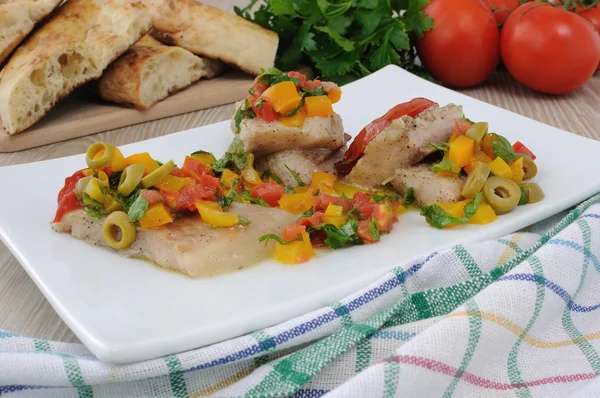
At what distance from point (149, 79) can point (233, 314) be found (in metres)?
3.10

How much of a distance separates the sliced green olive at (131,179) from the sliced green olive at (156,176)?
34 mm

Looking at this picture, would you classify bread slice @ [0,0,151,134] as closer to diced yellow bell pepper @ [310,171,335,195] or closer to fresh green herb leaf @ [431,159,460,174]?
diced yellow bell pepper @ [310,171,335,195]

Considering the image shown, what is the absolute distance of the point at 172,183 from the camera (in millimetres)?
3320

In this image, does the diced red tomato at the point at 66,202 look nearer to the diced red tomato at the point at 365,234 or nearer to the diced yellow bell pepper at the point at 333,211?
the diced yellow bell pepper at the point at 333,211

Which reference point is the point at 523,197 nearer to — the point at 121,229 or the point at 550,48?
the point at 121,229

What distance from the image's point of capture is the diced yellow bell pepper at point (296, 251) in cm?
305

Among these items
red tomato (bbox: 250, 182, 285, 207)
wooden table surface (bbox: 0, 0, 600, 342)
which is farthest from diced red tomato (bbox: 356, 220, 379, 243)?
wooden table surface (bbox: 0, 0, 600, 342)

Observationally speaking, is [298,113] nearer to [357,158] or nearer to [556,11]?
[357,158]

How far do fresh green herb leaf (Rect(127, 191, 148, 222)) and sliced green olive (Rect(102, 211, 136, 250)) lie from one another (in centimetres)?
3

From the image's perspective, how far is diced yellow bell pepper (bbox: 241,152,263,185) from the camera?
12.5 feet

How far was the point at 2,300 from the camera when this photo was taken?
3.02 metres

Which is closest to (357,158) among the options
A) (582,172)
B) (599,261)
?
(582,172)

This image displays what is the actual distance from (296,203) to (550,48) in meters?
2.92

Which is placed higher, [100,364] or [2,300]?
[100,364]
